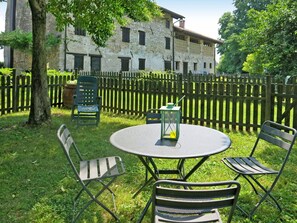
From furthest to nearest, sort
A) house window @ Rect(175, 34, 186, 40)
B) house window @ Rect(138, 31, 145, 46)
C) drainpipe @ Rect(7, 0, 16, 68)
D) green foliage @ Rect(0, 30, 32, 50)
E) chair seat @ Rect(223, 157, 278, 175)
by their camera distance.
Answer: house window @ Rect(175, 34, 186, 40)
house window @ Rect(138, 31, 145, 46)
drainpipe @ Rect(7, 0, 16, 68)
green foliage @ Rect(0, 30, 32, 50)
chair seat @ Rect(223, 157, 278, 175)

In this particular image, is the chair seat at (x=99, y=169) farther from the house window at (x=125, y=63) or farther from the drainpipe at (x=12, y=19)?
the house window at (x=125, y=63)

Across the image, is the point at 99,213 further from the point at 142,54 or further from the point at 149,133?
the point at 142,54

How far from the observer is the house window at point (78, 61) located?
21094 millimetres

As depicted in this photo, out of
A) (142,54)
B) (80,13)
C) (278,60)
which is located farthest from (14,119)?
(142,54)

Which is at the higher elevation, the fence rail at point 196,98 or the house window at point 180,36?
the house window at point 180,36

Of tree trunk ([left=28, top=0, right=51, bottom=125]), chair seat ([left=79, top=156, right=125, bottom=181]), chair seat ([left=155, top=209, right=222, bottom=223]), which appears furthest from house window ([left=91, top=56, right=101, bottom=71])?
chair seat ([left=155, top=209, right=222, bottom=223])

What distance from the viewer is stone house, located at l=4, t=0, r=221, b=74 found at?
20516 millimetres

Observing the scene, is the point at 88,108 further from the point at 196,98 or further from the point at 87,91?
the point at 196,98

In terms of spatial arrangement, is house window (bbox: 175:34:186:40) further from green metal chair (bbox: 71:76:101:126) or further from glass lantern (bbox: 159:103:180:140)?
glass lantern (bbox: 159:103:180:140)

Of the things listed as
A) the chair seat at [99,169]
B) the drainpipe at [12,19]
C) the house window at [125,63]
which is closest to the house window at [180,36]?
the house window at [125,63]

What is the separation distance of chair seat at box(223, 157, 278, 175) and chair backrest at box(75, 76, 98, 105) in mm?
5299

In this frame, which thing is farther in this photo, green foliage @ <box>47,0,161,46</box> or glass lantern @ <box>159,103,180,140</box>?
green foliage @ <box>47,0,161,46</box>

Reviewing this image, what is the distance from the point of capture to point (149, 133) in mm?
3396

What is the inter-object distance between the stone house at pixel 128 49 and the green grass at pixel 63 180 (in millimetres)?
13950
